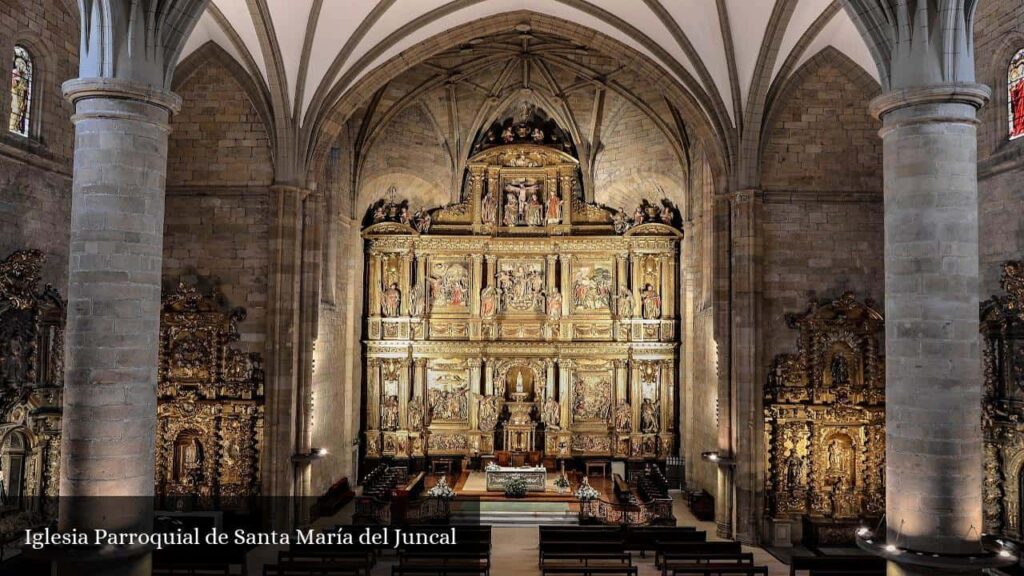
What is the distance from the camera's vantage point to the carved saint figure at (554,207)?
27109mm

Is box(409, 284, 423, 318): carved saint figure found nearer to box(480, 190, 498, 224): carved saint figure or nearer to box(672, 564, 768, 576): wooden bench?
box(480, 190, 498, 224): carved saint figure

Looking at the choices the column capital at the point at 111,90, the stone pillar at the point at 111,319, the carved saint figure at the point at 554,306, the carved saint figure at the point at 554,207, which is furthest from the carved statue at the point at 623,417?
the column capital at the point at 111,90

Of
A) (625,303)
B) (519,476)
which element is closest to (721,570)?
(519,476)

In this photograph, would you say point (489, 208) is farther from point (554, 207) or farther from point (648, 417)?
point (648, 417)

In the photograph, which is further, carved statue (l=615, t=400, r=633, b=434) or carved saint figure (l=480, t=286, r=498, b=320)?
carved saint figure (l=480, t=286, r=498, b=320)

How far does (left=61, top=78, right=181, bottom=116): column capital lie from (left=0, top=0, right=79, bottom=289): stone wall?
559 cm

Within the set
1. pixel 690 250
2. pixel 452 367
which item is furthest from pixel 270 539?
pixel 690 250

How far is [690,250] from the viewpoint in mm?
25828

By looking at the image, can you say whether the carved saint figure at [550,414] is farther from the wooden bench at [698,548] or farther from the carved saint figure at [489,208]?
the wooden bench at [698,548]

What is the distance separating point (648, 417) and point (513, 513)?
23.0 ft

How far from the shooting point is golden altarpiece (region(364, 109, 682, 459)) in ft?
87.4

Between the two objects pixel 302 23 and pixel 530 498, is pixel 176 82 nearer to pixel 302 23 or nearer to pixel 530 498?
pixel 302 23

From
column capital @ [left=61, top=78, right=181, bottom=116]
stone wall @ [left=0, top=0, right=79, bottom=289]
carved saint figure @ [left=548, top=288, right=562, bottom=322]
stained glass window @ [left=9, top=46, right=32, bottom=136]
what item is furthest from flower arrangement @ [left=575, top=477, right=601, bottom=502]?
column capital @ [left=61, top=78, right=181, bottom=116]

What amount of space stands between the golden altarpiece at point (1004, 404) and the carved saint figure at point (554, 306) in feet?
46.0
